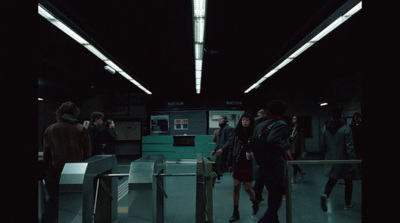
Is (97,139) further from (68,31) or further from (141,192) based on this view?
(141,192)

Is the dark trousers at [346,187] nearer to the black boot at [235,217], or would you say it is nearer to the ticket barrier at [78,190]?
the black boot at [235,217]

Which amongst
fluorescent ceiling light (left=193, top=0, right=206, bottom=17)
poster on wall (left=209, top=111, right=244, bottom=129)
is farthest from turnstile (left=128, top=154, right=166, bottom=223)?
poster on wall (left=209, top=111, right=244, bottom=129)

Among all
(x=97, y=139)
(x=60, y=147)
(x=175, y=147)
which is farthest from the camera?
(x=175, y=147)

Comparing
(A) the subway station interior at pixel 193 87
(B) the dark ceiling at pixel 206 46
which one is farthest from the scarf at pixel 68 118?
(B) the dark ceiling at pixel 206 46

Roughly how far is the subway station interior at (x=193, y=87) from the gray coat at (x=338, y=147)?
0.74ft

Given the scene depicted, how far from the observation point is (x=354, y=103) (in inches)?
418

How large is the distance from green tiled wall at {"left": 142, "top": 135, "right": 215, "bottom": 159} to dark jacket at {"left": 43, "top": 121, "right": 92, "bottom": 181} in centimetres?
713

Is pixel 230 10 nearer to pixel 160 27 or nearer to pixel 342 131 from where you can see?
pixel 160 27

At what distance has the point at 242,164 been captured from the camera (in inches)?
140

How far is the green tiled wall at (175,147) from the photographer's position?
10.1 metres

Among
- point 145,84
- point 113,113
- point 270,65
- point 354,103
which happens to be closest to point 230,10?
point 270,65

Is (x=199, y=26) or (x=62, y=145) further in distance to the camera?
(x=199, y=26)

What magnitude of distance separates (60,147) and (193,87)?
8.97m

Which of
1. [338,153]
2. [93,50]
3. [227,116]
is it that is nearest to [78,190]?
[338,153]
